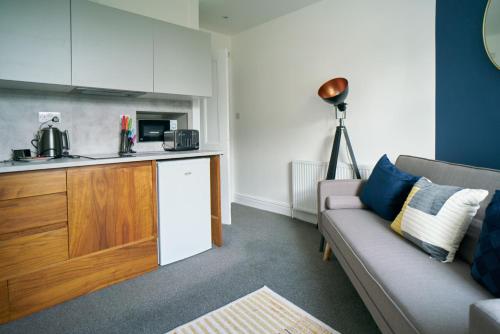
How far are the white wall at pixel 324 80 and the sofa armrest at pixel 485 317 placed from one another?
6.54 feet

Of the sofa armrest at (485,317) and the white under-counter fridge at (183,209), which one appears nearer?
the sofa armrest at (485,317)

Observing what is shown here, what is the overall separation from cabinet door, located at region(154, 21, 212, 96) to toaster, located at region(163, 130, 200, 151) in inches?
14.6

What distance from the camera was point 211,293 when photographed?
1.91 m

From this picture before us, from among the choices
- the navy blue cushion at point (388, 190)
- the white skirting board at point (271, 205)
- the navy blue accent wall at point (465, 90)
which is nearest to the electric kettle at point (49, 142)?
the navy blue cushion at point (388, 190)

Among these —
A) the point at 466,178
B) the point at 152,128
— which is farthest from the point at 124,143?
the point at 466,178

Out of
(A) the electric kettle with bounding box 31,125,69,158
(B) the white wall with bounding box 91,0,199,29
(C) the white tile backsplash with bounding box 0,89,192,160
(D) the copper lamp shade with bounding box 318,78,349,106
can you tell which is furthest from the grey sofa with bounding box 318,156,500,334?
(B) the white wall with bounding box 91,0,199,29

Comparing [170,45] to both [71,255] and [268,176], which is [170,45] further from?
[268,176]

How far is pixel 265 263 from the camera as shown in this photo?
2334mm

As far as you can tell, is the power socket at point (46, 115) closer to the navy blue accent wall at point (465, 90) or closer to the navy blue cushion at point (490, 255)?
the navy blue cushion at point (490, 255)

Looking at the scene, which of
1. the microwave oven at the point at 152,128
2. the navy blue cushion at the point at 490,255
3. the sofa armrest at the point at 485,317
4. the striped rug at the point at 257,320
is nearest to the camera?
the sofa armrest at the point at 485,317

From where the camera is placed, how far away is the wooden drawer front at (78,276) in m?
1.70

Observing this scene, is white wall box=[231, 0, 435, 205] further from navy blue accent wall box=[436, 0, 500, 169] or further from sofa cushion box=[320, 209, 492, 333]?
sofa cushion box=[320, 209, 492, 333]

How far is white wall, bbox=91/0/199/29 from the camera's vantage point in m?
2.58

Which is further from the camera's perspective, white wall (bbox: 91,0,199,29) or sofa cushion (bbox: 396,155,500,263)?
white wall (bbox: 91,0,199,29)
